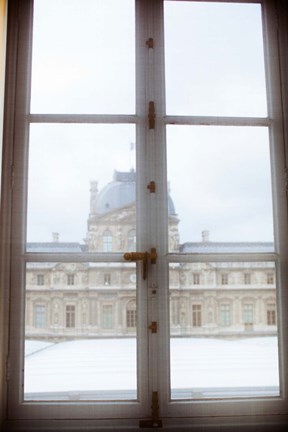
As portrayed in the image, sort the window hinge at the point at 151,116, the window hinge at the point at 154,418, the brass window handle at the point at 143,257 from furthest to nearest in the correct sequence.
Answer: the window hinge at the point at 151,116, the brass window handle at the point at 143,257, the window hinge at the point at 154,418

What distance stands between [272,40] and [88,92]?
105 cm

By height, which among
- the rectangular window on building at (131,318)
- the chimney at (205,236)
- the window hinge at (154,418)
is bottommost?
the window hinge at (154,418)

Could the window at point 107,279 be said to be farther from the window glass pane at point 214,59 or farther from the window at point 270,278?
the window glass pane at point 214,59

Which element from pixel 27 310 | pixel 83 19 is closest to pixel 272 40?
pixel 83 19

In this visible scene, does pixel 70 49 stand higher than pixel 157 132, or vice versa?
pixel 70 49

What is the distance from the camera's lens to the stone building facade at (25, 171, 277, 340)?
2.50 meters

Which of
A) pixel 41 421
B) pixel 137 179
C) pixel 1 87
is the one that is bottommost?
pixel 41 421

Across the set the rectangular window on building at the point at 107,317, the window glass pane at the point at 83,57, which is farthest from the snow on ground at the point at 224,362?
the window glass pane at the point at 83,57

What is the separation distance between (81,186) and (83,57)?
698 mm

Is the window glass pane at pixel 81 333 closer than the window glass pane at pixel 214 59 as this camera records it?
Yes

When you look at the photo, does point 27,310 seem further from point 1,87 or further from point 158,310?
point 1,87

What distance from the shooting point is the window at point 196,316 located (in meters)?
2.51

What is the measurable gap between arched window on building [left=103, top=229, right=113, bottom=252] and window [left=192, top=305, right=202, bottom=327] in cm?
52

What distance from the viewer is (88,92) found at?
2.65 m
